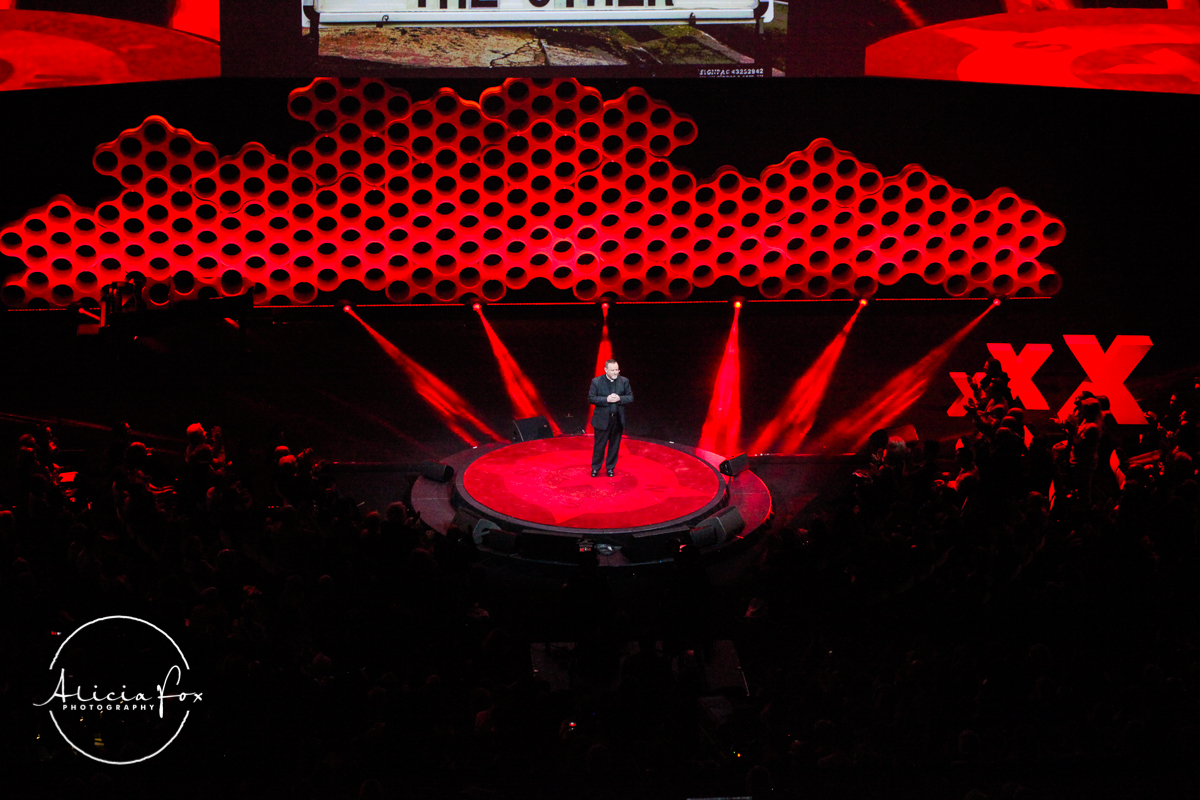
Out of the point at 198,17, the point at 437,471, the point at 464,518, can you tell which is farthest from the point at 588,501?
the point at 198,17

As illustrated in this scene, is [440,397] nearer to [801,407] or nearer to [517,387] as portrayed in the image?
[517,387]

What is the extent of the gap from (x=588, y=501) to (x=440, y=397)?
134 inches

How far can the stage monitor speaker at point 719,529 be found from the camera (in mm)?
8398

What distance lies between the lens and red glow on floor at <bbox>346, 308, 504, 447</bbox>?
1136 centimetres

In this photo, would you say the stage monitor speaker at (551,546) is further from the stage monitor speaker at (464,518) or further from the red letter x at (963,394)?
the red letter x at (963,394)

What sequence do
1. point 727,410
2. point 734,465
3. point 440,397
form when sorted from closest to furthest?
1. point 734,465
2. point 727,410
3. point 440,397

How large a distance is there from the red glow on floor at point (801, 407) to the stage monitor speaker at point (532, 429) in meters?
2.26

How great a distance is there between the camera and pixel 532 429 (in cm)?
1082

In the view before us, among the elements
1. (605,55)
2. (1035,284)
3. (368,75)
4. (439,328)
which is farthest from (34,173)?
(1035,284)

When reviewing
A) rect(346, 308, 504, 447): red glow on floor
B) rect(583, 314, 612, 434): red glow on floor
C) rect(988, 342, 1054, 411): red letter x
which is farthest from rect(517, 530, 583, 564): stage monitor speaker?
rect(988, 342, 1054, 411): red letter x

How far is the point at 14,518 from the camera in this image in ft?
21.6

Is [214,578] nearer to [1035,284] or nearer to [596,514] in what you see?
[596,514]

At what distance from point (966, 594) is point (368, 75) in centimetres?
882

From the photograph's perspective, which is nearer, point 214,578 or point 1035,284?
point 214,578
